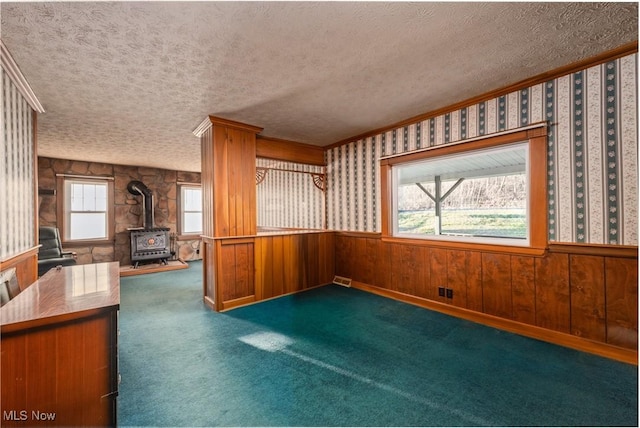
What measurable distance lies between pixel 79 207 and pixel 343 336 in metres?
6.17

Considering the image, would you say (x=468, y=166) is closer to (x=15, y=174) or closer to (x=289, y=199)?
(x=289, y=199)

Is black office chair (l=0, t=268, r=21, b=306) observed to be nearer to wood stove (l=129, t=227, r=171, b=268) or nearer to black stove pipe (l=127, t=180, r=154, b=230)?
wood stove (l=129, t=227, r=171, b=268)

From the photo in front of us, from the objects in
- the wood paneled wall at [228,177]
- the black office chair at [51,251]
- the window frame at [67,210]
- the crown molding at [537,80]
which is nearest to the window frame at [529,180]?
the crown molding at [537,80]

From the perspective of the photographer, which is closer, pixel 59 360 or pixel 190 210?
pixel 59 360

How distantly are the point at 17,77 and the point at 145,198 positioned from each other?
420 centimetres

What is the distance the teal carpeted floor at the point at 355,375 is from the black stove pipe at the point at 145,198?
11.9ft

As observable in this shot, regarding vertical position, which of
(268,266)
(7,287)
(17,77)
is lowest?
(268,266)

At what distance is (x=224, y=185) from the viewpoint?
3398mm

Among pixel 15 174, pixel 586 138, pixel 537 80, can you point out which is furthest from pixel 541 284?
pixel 15 174

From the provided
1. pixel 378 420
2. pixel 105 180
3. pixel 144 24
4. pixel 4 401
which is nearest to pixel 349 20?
pixel 144 24

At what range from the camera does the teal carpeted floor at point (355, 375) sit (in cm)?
154

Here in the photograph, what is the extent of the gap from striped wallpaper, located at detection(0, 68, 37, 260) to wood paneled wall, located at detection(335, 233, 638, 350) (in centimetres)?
382

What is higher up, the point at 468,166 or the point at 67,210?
the point at 468,166

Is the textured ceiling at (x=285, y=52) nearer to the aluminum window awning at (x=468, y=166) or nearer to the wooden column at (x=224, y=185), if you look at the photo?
the wooden column at (x=224, y=185)
